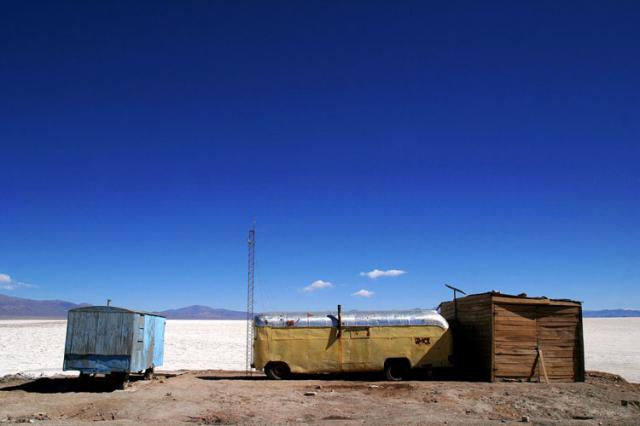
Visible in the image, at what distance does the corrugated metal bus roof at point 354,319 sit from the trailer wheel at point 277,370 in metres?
1.48

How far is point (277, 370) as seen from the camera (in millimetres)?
20969

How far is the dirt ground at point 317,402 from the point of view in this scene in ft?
45.1

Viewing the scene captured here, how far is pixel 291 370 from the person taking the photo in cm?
2061

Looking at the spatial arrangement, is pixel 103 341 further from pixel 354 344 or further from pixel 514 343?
pixel 514 343

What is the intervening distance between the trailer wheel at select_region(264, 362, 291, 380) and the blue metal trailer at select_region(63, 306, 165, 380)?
479 cm

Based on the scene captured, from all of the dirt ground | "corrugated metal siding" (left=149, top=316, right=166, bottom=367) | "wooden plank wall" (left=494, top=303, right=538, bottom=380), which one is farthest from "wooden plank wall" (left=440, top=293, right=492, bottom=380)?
"corrugated metal siding" (left=149, top=316, right=166, bottom=367)

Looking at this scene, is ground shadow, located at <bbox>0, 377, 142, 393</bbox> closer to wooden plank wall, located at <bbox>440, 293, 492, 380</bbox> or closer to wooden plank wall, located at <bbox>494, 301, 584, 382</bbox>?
wooden plank wall, located at <bbox>440, 293, 492, 380</bbox>

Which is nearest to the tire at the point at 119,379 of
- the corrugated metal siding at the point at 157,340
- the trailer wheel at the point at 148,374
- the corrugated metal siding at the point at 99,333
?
the corrugated metal siding at the point at 99,333

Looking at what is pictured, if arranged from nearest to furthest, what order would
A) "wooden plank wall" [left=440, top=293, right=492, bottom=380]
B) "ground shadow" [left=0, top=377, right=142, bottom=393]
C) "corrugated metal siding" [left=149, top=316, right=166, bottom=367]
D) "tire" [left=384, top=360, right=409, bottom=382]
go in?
1. "ground shadow" [left=0, top=377, right=142, bottom=393]
2. "wooden plank wall" [left=440, top=293, right=492, bottom=380]
3. "tire" [left=384, top=360, right=409, bottom=382]
4. "corrugated metal siding" [left=149, top=316, right=166, bottom=367]

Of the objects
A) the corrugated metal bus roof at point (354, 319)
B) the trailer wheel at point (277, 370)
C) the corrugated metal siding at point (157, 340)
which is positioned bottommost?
Result: the trailer wheel at point (277, 370)

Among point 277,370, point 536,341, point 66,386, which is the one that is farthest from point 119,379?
point 536,341

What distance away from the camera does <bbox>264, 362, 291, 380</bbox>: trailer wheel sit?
2081 centimetres

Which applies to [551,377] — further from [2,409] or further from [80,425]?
[2,409]

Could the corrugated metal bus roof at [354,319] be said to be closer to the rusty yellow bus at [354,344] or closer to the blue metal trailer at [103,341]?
the rusty yellow bus at [354,344]
